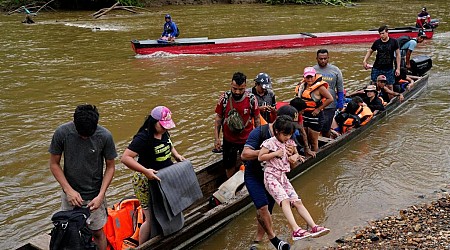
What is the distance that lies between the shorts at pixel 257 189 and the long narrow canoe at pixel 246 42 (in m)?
12.8

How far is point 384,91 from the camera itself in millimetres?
10562

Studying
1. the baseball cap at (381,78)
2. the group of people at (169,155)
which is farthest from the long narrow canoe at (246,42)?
the group of people at (169,155)

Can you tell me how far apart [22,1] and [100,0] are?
570 cm

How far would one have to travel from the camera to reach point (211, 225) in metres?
5.91

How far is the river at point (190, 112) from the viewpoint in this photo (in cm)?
691

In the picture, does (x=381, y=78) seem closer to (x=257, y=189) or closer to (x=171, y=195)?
(x=257, y=189)

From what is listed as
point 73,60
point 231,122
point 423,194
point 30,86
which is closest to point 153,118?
point 231,122

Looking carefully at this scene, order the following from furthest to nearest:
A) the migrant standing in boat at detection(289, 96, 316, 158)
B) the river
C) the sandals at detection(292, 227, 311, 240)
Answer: the river, the migrant standing in boat at detection(289, 96, 316, 158), the sandals at detection(292, 227, 311, 240)

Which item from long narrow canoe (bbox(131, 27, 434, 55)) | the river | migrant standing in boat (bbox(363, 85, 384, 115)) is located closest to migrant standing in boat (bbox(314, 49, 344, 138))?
the river

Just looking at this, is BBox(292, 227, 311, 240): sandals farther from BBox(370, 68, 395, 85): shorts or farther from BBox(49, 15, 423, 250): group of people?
BBox(370, 68, 395, 85): shorts

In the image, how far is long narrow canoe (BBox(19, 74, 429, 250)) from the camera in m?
5.08

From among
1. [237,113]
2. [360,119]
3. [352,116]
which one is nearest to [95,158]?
[237,113]

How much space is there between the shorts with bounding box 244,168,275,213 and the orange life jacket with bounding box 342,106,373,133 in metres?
4.43

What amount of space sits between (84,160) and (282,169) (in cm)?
201
